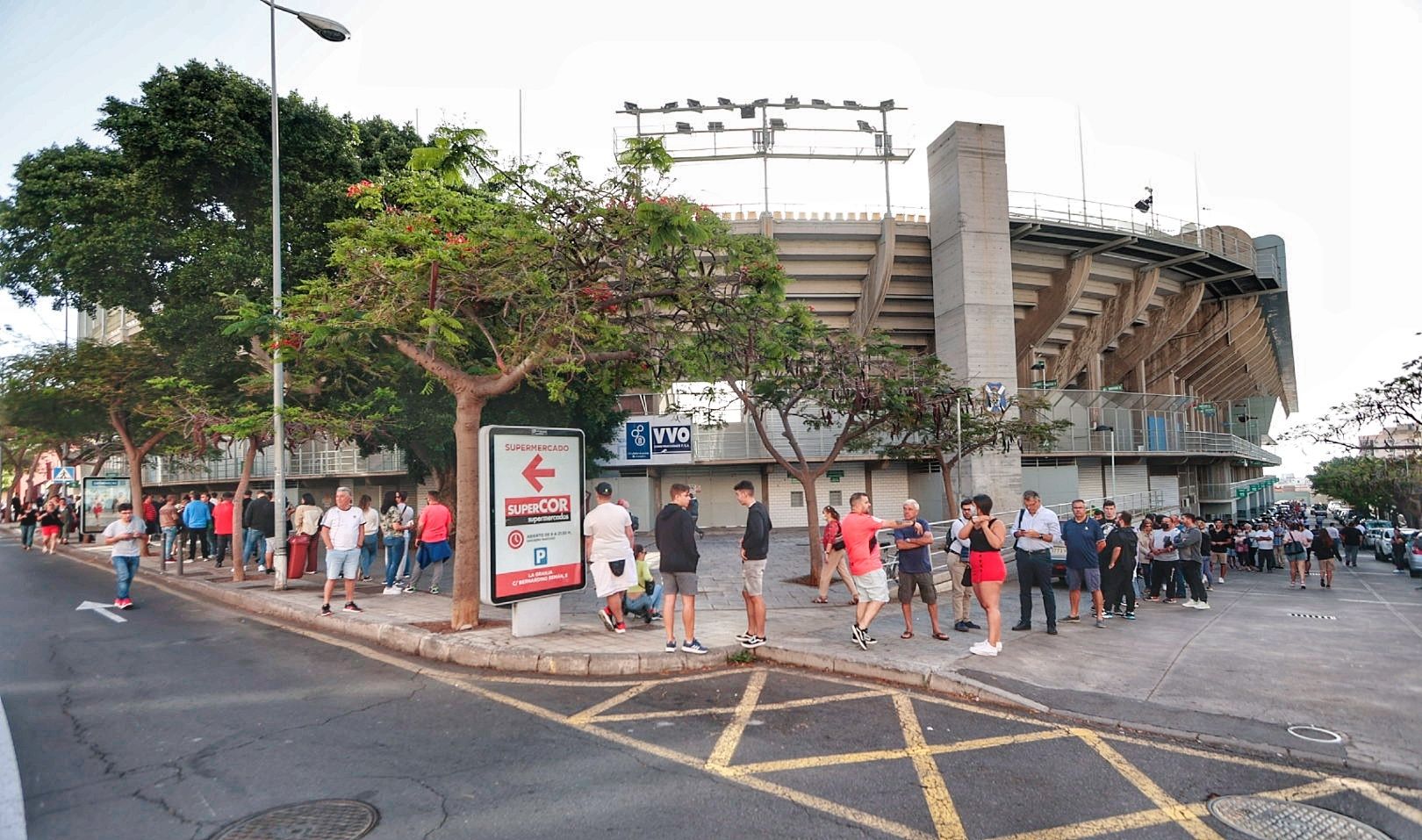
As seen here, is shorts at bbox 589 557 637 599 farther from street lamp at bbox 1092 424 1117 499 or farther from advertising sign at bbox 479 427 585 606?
street lamp at bbox 1092 424 1117 499

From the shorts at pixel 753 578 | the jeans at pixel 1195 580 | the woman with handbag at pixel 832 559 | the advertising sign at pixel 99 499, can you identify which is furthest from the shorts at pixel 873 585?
the advertising sign at pixel 99 499

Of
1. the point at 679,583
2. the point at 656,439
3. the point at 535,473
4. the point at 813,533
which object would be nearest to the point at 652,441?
the point at 656,439

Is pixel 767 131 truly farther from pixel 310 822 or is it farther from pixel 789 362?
pixel 310 822

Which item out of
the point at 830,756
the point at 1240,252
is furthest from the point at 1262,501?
the point at 830,756

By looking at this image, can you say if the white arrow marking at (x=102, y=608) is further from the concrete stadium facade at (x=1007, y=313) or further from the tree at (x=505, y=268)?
the concrete stadium facade at (x=1007, y=313)

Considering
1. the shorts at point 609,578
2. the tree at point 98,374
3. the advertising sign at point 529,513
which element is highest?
the tree at point 98,374

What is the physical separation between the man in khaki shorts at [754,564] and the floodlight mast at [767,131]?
21050 mm

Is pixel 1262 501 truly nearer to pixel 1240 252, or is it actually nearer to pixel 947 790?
pixel 1240 252

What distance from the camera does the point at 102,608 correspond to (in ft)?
35.9

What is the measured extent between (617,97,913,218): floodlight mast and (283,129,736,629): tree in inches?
760

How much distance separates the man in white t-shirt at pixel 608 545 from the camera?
25.1 ft

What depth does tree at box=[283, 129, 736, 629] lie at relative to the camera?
7.74 metres

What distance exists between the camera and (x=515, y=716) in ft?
18.3

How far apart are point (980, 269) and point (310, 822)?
25.9m
